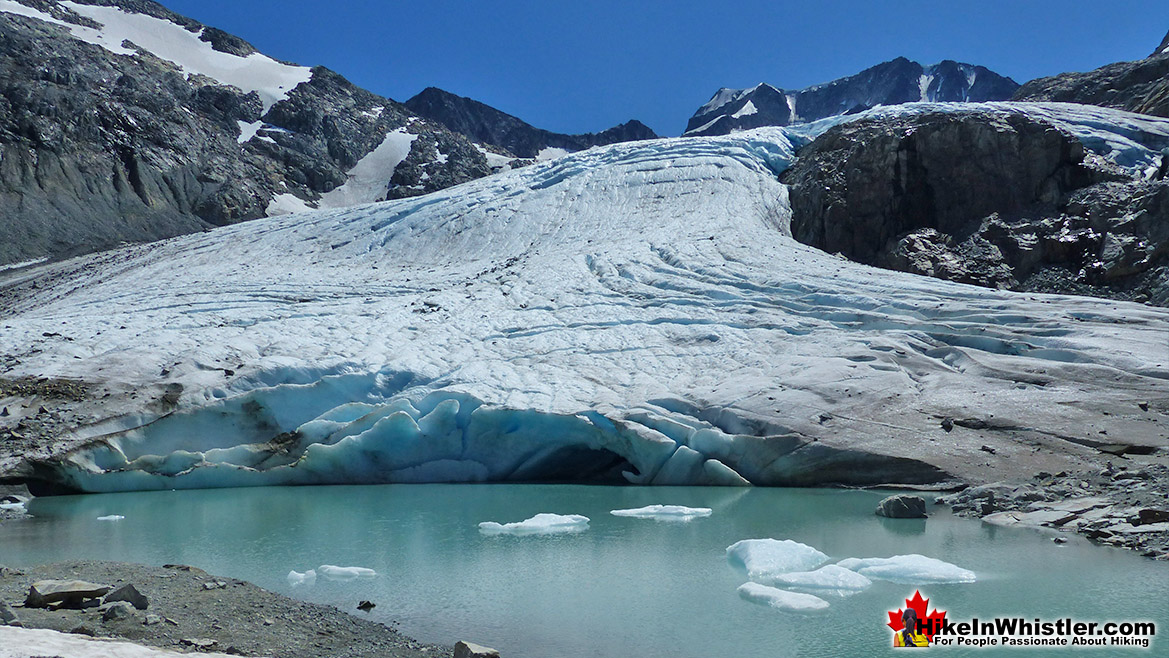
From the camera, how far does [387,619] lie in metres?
4.72

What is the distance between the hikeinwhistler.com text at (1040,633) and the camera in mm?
4180

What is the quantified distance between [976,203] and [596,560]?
18.0 m

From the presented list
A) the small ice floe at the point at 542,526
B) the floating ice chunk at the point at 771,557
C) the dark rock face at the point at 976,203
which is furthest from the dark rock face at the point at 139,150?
the floating ice chunk at the point at 771,557

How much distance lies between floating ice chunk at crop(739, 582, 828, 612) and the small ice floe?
2.52 meters

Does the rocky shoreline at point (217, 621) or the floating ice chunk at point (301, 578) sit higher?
the rocky shoreline at point (217, 621)

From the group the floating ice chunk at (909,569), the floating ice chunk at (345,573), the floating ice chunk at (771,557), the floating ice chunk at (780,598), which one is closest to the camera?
the floating ice chunk at (780,598)

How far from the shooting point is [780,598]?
16.0ft

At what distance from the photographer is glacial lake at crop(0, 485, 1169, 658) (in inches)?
175

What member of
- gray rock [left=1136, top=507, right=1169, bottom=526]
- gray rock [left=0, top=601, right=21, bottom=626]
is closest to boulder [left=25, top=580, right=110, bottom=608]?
gray rock [left=0, top=601, right=21, bottom=626]

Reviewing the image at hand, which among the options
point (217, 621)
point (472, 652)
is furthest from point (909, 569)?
point (217, 621)

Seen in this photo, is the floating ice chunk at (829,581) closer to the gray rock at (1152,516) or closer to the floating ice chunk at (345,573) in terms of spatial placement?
the gray rock at (1152,516)

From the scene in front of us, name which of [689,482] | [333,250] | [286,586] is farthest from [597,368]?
[333,250]

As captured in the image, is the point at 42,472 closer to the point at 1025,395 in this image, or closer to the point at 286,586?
the point at 286,586

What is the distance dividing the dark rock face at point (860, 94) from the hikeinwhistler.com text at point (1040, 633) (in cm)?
Result: 7850
